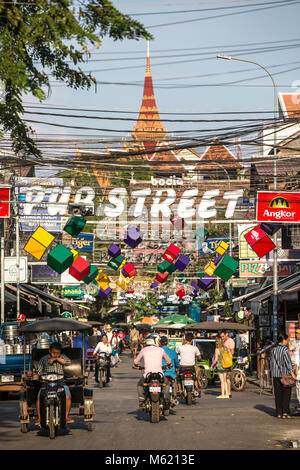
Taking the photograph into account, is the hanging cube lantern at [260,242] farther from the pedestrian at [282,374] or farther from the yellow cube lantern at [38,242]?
the pedestrian at [282,374]

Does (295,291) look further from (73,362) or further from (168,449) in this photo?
(168,449)

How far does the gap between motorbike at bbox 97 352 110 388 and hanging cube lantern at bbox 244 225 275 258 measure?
8451 millimetres

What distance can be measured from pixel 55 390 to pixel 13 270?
28292 millimetres

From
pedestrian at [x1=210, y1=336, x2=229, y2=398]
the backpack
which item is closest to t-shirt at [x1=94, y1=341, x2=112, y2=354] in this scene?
pedestrian at [x1=210, y1=336, x2=229, y2=398]

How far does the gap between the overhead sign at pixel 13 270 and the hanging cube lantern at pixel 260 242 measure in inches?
548

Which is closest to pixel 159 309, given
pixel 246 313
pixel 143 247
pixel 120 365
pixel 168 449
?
pixel 143 247

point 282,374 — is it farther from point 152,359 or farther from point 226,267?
point 226,267

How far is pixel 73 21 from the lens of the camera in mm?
10078

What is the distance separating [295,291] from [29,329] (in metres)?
14.4

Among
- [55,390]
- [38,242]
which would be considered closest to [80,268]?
[38,242]

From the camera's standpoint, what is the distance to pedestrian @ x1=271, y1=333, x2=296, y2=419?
17266 millimetres

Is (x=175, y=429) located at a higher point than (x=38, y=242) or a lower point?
lower

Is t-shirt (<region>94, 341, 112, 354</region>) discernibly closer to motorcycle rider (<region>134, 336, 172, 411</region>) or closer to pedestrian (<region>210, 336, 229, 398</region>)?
pedestrian (<region>210, 336, 229, 398</region>)

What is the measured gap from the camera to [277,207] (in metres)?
28.2
